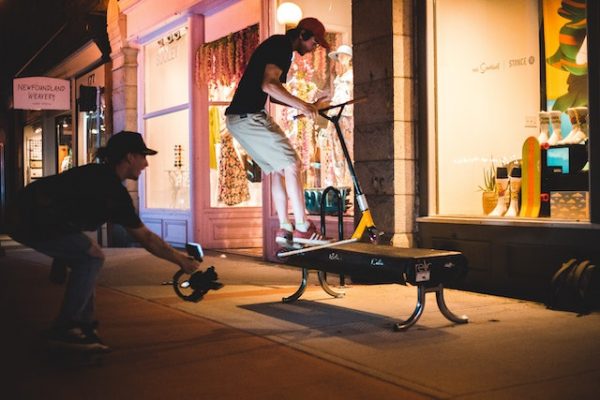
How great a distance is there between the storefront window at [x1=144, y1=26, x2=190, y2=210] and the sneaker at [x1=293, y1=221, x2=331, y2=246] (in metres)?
7.16

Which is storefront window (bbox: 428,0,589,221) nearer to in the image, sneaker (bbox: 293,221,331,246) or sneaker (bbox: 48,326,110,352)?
sneaker (bbox: 293,221,331,246)

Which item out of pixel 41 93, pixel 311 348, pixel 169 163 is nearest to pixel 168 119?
pixel 169 163

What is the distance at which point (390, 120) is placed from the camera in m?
8.32

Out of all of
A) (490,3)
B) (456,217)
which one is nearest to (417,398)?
(456,217)

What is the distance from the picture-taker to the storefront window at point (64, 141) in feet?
65.5

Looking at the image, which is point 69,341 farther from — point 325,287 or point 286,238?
point 325,287

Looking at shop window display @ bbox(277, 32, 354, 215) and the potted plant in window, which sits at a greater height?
shop window display @ bbox(277, 32, 354, 215)

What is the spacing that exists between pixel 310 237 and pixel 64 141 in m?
15.6

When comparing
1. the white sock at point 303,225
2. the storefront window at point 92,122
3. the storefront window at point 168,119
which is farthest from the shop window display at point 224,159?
the white sock at point 303,225

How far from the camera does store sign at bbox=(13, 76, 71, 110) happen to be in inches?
667

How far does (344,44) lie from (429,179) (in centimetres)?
303

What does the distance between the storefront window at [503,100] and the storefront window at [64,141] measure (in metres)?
13.5

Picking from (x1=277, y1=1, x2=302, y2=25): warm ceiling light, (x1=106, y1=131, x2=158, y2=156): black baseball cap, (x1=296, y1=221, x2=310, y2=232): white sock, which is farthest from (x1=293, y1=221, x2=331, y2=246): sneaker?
(x1=277, y1=1, x2=302, y2=25): warm ceiling light

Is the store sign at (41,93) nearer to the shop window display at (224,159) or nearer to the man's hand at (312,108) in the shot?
the shop window display at (224,159)
